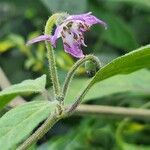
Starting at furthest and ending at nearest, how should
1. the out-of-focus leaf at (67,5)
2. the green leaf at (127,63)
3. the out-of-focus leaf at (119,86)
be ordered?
the out-of-focus leaf at (67,5), the out-of-focus leaf at (119,86), the green leaf at (127,63)

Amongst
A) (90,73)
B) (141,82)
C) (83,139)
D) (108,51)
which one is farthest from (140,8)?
(90,73)

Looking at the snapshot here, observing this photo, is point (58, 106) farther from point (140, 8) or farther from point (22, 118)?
point (140, 8)

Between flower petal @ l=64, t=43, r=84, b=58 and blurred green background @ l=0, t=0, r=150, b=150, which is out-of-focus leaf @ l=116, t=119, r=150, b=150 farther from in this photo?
flower petal @ l=64, t=43, r=84, b=58

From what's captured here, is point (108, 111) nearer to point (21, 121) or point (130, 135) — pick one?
point (130, 135)

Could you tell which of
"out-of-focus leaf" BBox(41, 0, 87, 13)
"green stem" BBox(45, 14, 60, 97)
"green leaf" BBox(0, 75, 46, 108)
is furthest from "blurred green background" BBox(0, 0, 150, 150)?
"green stem" BBox(45, 14, 60, 97)

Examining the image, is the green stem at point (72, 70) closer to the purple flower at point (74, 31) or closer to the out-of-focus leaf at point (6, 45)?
the purple flower at point (74, 31)

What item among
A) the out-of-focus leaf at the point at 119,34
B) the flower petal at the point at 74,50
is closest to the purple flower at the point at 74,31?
the flower petal at the point at 74,50
